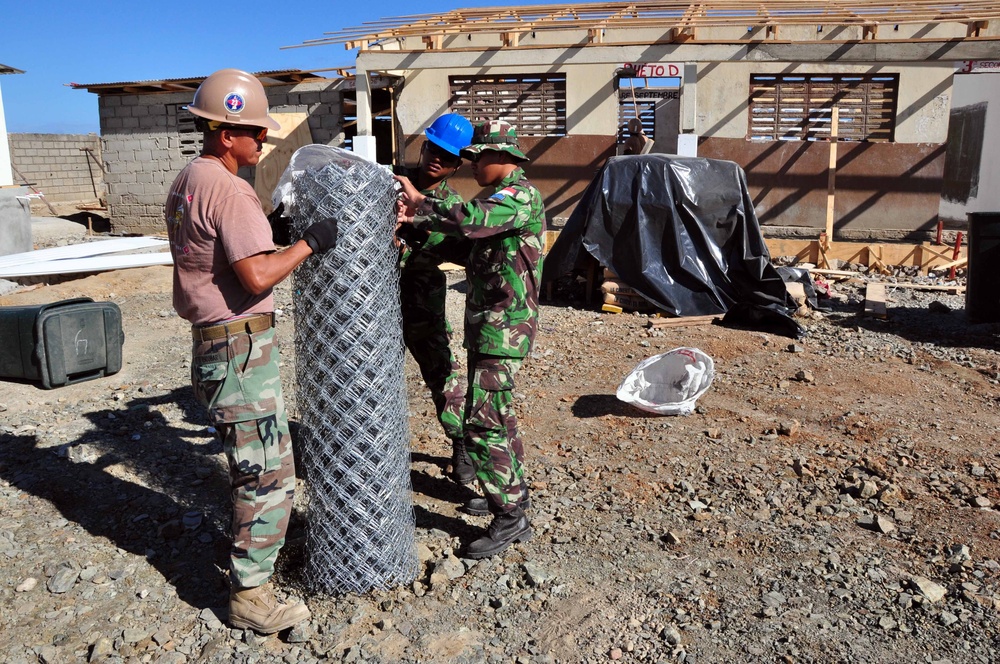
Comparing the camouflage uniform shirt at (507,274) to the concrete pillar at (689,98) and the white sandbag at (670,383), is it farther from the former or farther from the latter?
the concrete pillar at (689,98)

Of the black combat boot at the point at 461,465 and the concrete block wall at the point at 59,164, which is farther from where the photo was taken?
the concrete block wall at the point at 59,164

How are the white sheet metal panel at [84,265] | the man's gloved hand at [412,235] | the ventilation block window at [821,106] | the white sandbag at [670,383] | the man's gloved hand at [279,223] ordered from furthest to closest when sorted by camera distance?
the ventilation block window at [821,106] < the white sheet metal panel at [84,265] < the white sandbag at [670,383] < the man's gloved hand at [412,235] < the man's gloved hand at [279,223]

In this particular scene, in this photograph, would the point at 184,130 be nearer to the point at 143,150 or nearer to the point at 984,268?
the point at 143,150

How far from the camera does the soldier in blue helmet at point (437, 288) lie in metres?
3.77

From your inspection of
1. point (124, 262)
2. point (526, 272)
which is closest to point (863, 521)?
point (526, 272)

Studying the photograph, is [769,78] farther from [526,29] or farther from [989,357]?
[989,357]

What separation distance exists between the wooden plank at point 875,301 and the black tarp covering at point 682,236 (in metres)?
0.90

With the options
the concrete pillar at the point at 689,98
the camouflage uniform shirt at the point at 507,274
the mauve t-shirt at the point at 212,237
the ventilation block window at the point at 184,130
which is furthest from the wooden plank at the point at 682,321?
the ventilation block window at the point at 184,130

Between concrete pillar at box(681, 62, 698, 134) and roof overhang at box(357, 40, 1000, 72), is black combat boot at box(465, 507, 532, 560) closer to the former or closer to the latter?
concrete pillar at box(681, 62, 698, 134)

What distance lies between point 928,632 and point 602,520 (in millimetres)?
1372

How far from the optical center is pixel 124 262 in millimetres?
9414

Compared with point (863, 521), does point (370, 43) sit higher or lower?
higher

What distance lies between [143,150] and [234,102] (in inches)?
590

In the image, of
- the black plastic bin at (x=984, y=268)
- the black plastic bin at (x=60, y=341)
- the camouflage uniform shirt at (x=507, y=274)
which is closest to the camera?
the camouflage uniform shirt at (x=507, y=274)
